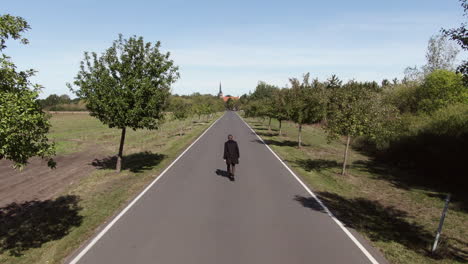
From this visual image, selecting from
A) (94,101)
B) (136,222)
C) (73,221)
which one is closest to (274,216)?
(136,222)

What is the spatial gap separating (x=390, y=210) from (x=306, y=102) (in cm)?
1435

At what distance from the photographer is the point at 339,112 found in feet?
48.1

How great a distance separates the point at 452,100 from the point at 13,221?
31.3m

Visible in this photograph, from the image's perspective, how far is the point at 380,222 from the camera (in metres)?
8.64

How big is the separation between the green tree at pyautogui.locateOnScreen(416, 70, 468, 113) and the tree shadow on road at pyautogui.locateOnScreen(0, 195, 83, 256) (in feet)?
92.8

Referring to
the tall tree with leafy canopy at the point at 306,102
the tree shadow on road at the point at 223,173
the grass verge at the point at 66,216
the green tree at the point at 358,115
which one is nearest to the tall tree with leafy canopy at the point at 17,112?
the grass verge at the point at 66,216

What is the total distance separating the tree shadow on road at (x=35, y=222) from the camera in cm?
739

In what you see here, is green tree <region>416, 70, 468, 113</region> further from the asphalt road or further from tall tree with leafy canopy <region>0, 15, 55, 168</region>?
tall tree with leafy canopy <region>0, 15, 55, 168</region>

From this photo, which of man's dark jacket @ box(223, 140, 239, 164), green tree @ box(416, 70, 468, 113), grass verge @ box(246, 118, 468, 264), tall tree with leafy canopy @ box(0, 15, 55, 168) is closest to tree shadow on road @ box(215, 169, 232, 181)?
man's dark jacket @ box(223, 140, 239, 164)

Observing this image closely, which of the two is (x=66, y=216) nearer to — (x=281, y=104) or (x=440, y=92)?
(x=281, y=104)

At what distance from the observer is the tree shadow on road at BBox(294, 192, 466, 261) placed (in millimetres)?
7059

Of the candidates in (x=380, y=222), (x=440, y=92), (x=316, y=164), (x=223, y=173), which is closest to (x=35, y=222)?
(x=223, y=173)

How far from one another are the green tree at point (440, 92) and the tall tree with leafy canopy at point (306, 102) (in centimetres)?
1117

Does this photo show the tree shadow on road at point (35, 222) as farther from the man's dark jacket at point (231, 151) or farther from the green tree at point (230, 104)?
the green tree at point (230, 104)
